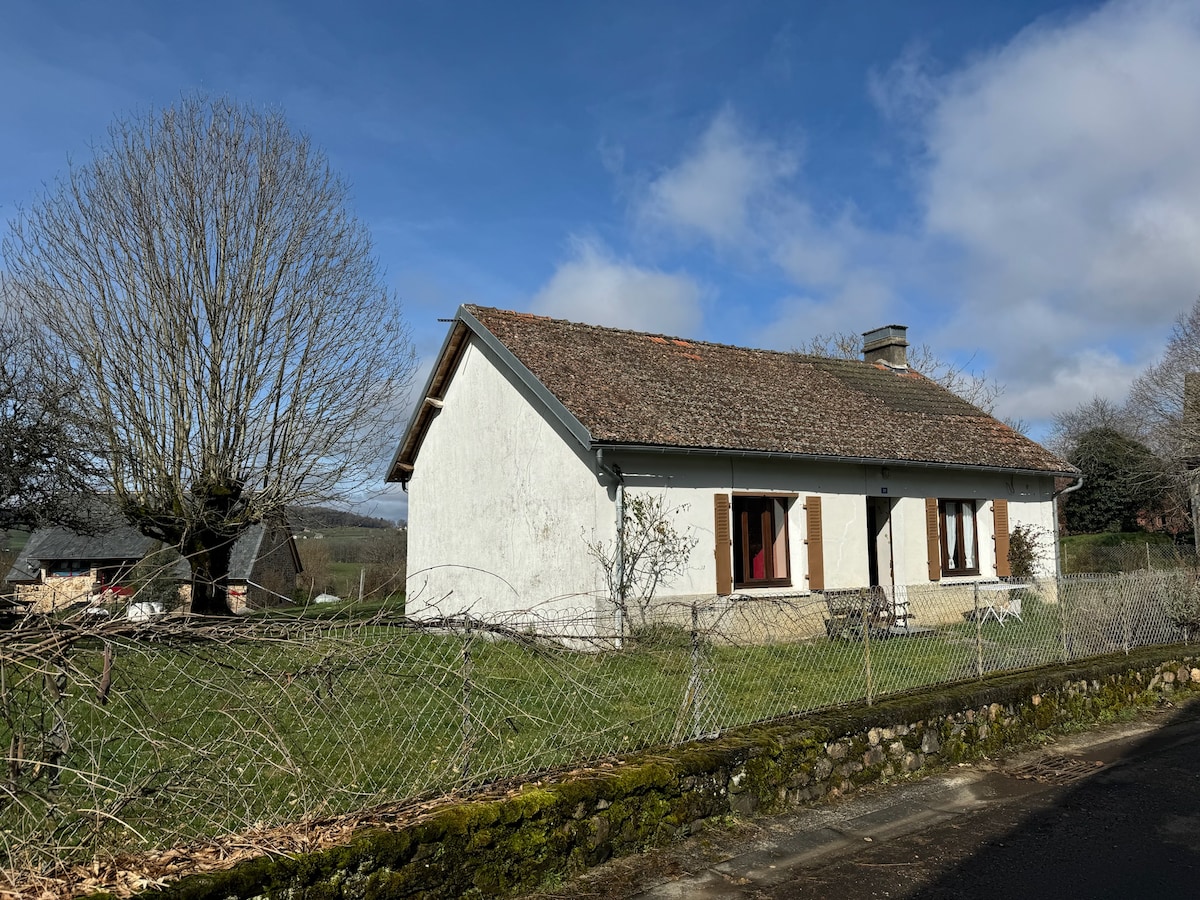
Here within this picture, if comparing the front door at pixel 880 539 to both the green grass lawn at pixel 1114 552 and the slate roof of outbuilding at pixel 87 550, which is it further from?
the slate roof of outbuilding at pixel 87 550

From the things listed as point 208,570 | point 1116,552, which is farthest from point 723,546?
point 1116,552

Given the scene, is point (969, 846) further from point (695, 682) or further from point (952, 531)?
point (952, 531)

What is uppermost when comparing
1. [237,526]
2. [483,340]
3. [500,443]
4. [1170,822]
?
[483,340]

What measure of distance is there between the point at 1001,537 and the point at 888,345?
6517 millimetres

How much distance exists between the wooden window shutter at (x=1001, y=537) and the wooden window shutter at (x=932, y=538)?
1.62m

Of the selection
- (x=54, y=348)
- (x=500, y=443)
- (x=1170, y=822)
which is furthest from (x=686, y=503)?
(x=54, y=348)

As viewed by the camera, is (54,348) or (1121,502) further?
(1121,502)

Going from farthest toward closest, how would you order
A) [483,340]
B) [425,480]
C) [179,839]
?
1. [425,480]
2. [483,340]
3. [179,839]

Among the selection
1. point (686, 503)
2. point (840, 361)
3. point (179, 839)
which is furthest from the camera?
point (840, 361)

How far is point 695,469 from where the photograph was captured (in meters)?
12.8

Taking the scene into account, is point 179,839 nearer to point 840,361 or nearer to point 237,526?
point 237,526

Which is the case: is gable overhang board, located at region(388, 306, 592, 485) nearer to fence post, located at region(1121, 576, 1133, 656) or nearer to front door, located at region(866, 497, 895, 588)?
front door, located at region(866, 497, 895, 588)

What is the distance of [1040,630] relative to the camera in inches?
358

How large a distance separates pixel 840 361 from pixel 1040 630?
1104 centimetres
